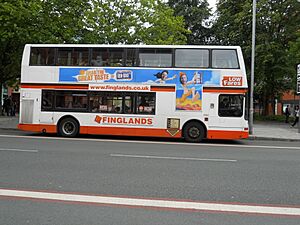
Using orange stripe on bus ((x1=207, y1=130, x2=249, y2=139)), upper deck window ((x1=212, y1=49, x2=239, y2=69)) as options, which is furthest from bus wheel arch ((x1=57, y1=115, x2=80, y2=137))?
upper deck window ((x1=212, y1=49, x2=239, y2=69))

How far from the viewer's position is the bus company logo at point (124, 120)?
562 inches

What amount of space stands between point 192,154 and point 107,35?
16.2 metres

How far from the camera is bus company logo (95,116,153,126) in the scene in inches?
562

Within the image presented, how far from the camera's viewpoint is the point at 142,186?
20.2ft

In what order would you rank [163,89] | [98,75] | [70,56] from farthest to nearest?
[70,56]
[98,75]
[163,89]

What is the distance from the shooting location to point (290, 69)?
27.7 metres

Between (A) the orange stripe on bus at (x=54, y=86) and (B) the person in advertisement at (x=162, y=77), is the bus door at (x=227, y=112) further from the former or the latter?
(A) the orange stripe on bus at (x=54, y=86)

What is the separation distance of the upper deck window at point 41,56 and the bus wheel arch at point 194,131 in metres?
6.75

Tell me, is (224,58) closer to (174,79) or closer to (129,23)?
(174,79)

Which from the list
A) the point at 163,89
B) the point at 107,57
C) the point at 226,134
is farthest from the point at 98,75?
the point at 226,134

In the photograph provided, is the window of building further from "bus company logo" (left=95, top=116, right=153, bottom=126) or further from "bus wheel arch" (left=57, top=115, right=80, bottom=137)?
"bus wheel arch" (left=57, top=115, right=80, bottom=137)

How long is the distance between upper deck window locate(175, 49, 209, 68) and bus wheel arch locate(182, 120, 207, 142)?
2.48m

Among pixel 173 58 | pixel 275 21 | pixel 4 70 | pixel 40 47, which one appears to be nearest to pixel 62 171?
pixel 173 58

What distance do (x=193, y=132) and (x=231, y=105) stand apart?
199cm
